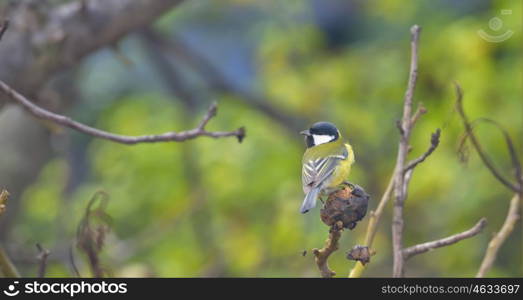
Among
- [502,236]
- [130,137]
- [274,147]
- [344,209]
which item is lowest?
[344,209]

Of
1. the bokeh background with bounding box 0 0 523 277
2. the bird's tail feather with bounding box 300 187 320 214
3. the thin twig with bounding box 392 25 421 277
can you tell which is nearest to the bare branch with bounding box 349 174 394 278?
the thin twig with bounding box 392 25 421 277

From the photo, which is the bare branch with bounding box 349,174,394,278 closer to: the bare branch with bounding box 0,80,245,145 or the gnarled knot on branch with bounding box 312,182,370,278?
the gnarled knot on branch with bounding box 312,182,370,278

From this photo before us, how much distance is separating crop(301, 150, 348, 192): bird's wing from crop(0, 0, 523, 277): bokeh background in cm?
181

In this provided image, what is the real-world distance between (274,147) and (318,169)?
11.4 ft

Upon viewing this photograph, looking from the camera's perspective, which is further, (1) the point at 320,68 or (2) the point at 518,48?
(1) the point at 320,68

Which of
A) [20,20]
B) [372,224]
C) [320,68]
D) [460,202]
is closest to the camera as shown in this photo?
[372,224]

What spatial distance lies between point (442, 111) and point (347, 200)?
315 cm

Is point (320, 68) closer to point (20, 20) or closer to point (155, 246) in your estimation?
point (155, 246)

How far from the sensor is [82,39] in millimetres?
2104

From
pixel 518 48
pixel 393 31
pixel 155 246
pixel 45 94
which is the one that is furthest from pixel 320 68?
pixel 45 94

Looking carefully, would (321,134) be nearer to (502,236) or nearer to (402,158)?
(402,158)

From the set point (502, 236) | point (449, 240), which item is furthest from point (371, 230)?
point (502, 236)

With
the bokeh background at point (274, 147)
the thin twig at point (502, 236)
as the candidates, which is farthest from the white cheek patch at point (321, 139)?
the bokeh background at point (274, 147)

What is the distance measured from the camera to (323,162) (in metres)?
0.79
